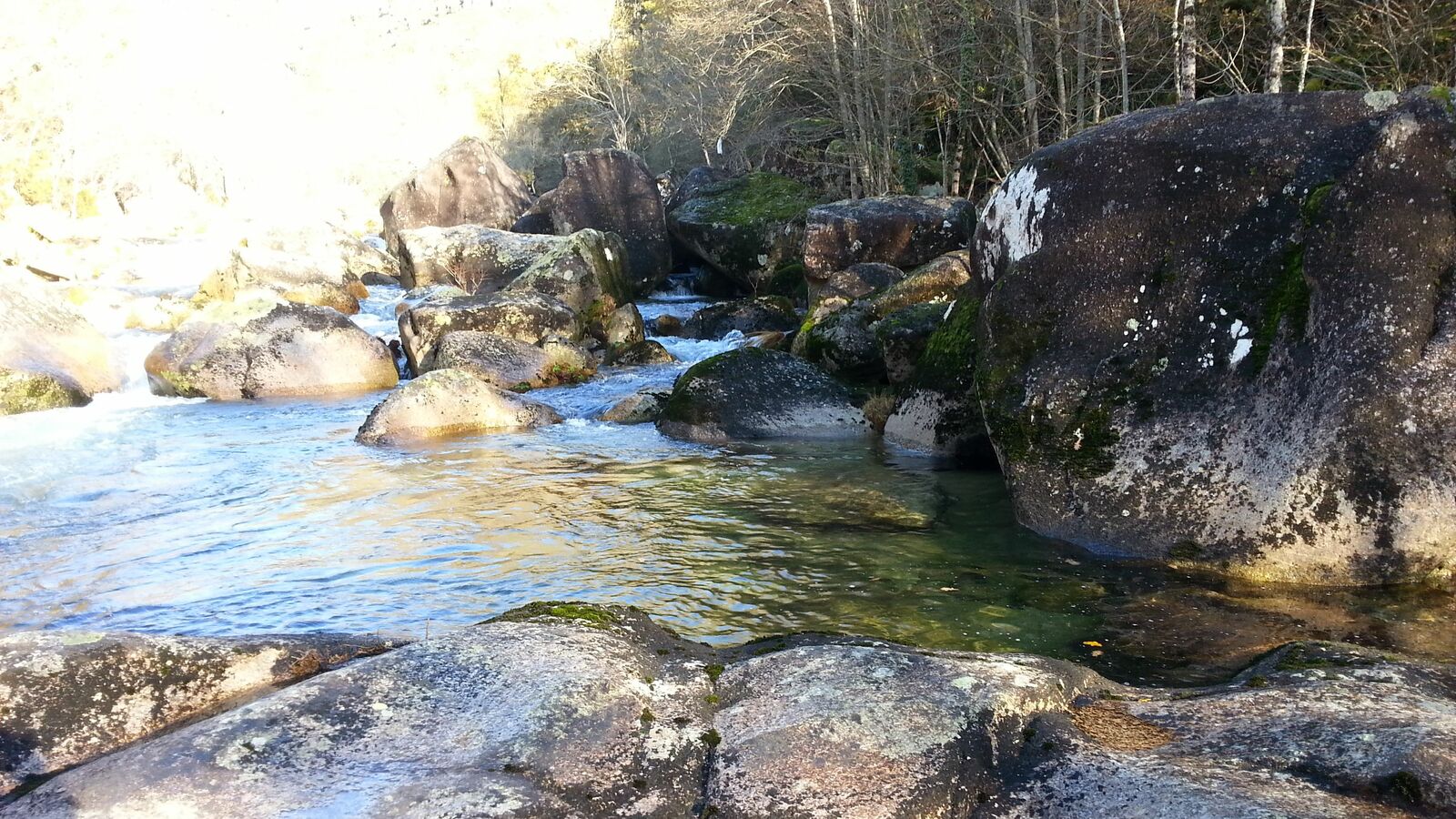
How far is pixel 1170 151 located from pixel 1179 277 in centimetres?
95

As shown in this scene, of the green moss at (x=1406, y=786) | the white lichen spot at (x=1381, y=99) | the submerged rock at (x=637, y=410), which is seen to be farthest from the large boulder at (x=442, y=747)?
the submerged rock at (x=637, y=410)

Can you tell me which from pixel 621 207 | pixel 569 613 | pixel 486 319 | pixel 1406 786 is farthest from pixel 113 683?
pixel 621 207

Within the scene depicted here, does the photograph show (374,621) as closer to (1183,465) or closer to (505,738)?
(505,738)

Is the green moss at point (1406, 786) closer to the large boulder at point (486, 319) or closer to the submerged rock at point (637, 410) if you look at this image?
the submerged rock at point (637, 410)

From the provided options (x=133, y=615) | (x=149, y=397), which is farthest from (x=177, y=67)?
(x=133, y=615)

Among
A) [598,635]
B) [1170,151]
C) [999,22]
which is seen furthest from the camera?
[999,22]

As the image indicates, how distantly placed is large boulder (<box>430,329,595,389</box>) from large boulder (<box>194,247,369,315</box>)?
6.02m

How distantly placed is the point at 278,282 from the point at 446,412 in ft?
37.5

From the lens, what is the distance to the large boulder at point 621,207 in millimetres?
24516

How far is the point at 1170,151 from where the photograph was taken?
721cm

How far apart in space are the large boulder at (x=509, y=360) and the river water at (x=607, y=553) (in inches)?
151

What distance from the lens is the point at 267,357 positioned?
1581cm

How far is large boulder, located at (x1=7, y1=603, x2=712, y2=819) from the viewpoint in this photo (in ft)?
10.1

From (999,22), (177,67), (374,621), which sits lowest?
(374,621)
